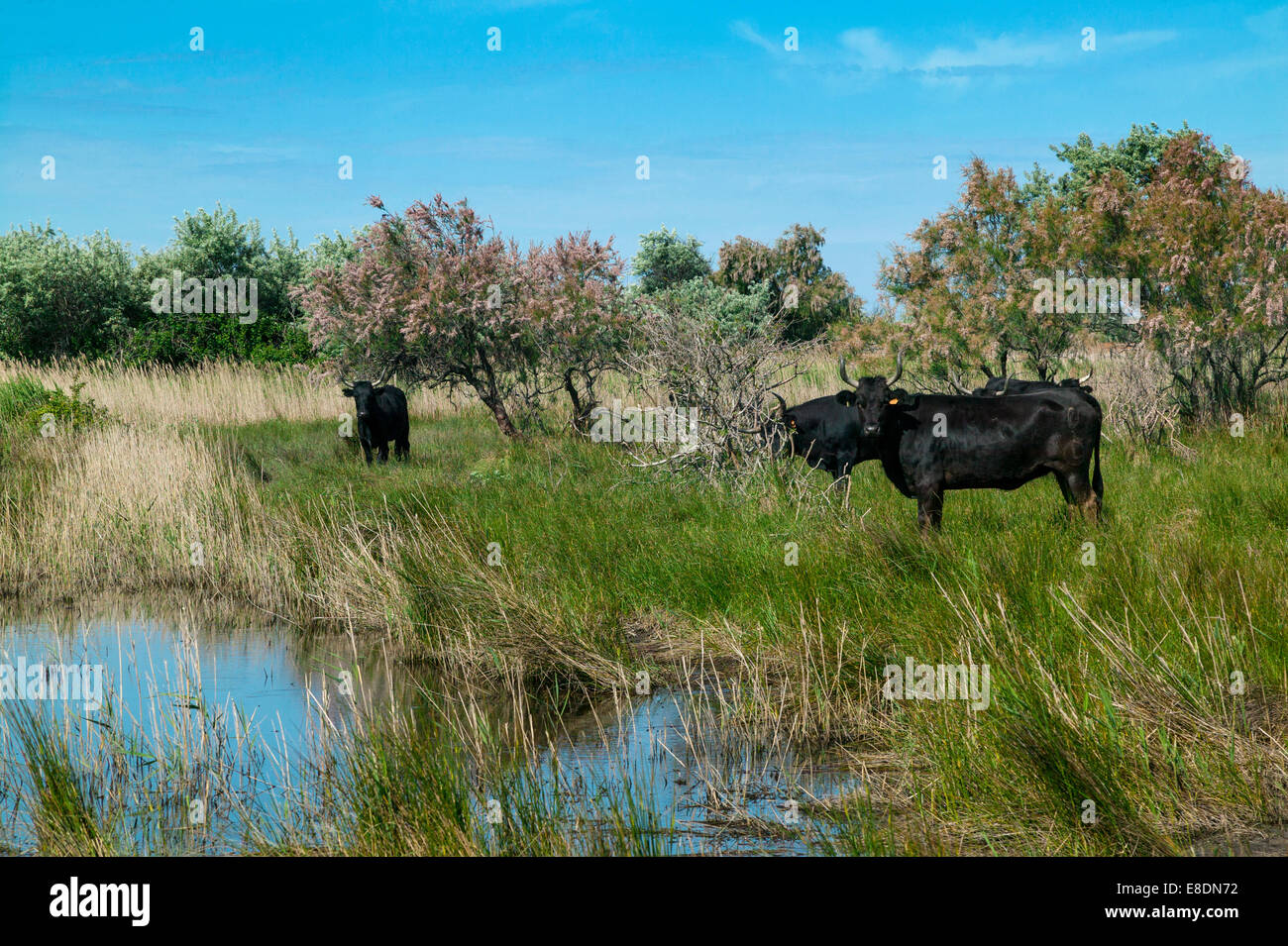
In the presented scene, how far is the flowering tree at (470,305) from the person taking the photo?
744 inches

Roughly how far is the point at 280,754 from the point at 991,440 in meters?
6.49

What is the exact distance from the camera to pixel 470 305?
19.0 m

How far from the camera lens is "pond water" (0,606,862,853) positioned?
189 inches

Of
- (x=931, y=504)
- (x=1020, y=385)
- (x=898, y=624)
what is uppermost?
(x=1020, y=385)

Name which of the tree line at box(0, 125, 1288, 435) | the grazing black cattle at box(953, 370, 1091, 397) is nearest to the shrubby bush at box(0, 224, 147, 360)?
the tree line at box(0, 125, 1288, 435)

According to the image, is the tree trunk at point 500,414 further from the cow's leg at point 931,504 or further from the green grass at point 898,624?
the cow's leg at point 931,504

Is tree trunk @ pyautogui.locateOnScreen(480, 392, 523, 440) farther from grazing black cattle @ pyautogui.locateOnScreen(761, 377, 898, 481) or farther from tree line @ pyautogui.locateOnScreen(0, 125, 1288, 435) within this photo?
grazing black cattle @ pyautogui.locateOnScreen(761, 377, 898, 481)

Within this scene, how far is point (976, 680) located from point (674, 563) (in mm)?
3535

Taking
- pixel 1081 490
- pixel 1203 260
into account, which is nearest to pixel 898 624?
pixel 1081 490

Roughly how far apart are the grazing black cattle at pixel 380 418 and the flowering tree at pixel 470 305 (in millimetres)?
2035

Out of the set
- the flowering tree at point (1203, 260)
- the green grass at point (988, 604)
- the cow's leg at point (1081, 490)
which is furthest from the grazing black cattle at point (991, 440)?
the flowering tree at point (1203, 260)

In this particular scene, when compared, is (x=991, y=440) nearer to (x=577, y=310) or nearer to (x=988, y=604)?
(x=988, y=604)
